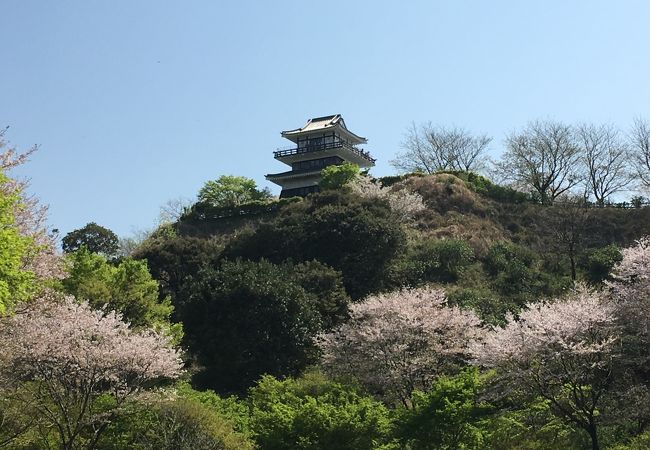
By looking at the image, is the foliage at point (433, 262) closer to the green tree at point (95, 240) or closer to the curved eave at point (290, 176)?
the curved eave at point (290, 176)

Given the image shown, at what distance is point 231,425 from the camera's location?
19.1 meters

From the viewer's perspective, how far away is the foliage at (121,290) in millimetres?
25906

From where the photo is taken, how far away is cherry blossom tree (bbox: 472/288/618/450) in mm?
17047

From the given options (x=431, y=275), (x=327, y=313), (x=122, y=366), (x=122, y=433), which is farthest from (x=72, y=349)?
(x=431, y=275)

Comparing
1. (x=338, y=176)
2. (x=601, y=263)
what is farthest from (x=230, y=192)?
(x=601, y=263)

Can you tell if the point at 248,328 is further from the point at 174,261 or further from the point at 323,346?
the point at 174,261

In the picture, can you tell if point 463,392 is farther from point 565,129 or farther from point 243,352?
point 565,129

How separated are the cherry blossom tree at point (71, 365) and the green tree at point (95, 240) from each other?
40.6 meters

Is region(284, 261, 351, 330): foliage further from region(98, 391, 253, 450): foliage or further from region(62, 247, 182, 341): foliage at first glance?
region(98, 391, 253, 450): foliage

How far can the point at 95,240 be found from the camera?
59.8 metres

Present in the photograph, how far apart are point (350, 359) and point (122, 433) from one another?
27.2 ft

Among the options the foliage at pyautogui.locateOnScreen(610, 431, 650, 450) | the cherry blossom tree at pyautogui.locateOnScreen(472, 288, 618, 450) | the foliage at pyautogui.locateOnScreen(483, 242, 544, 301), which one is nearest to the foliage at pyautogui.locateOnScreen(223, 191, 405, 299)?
the foliage at pyautogui.locateOnScreen(483, 242, 544, 301)

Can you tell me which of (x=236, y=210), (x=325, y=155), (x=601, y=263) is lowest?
(x=601, y=263)

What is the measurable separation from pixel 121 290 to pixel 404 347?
11.7 m
